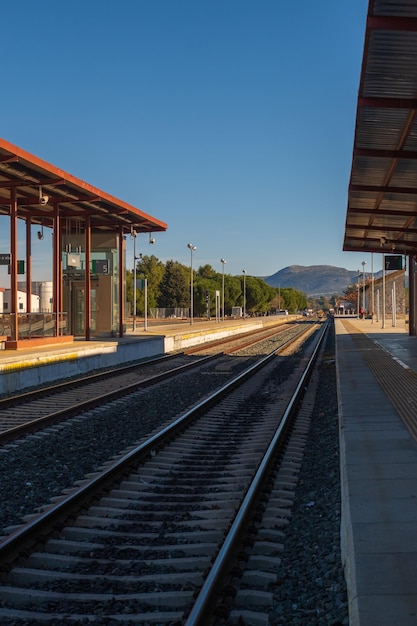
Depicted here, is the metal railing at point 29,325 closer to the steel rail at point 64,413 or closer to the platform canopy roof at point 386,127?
the steel rail at point 64,413

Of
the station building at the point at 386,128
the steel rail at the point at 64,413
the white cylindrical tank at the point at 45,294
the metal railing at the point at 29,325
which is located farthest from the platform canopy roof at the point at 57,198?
the white cylindrical tank at the point at 45,294

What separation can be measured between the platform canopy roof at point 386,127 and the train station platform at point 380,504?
16.6ft

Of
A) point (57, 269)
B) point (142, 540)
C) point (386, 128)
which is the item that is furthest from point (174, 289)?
point (142, 540)

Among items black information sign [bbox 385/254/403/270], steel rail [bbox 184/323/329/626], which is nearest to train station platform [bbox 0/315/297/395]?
steel rail [bbox 184/323/329/626]

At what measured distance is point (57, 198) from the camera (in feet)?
77.4

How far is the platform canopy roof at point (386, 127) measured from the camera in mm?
8695

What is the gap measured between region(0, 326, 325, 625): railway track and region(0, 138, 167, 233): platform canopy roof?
36.5 ft

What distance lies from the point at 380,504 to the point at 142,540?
1.99 metres

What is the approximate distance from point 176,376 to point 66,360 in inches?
132

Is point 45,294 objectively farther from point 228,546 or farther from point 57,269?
point 228,546

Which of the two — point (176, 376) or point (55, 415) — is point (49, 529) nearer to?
point (55, 415)

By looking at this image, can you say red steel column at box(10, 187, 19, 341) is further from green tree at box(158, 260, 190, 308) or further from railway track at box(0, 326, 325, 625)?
green tree at box(158, 260, 190, 308)

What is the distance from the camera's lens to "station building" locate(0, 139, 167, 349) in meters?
20.5

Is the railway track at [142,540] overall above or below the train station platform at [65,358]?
below
